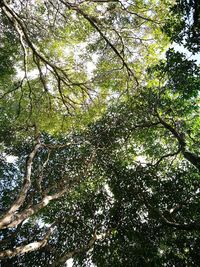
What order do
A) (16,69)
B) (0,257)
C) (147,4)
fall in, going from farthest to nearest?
(16,69) < (147,4) < (0,257)

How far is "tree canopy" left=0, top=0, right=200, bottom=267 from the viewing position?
950cm

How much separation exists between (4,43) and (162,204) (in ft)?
37.1

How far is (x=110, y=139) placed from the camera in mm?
12180

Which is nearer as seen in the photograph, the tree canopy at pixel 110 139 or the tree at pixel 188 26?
the tree at pixel 188 26

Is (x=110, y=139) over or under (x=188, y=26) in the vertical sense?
over

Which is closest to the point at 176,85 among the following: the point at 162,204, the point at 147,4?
the point at 147,4

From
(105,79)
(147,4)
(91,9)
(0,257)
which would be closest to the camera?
(0,257)

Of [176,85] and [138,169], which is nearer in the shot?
[176,85]

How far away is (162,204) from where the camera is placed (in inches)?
412

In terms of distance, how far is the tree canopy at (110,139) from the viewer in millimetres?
9500

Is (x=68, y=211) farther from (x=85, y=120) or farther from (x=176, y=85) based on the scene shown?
(x=176, y=85)

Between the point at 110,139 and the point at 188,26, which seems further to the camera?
the point at 110,139

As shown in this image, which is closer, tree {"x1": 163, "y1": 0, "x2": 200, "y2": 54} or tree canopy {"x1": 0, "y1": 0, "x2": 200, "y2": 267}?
tree {"x1": 163, "y1": 0, "x2": 200, "y2": 54}

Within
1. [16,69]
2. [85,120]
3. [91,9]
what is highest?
[16,69]
